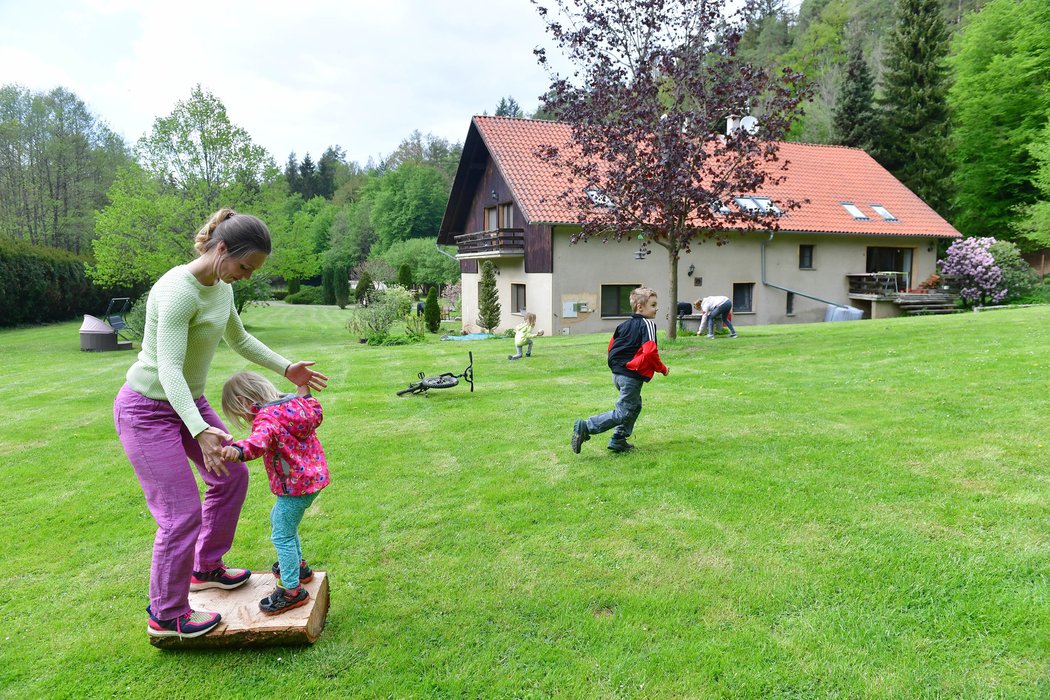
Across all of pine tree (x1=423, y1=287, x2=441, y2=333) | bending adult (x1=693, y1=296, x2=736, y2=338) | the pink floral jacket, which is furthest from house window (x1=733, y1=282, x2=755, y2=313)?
the pink floral jacket

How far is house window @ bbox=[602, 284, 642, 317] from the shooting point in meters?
24.2

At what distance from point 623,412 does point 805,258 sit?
2370 cm

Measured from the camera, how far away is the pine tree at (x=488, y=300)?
85.0 feet

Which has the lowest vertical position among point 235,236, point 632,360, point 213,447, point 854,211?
point 213,447

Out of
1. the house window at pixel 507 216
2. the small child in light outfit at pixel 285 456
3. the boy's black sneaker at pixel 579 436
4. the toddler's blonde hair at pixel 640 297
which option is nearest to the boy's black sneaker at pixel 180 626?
the small child in light outfit at pixel 285 456

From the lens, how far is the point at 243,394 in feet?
10.7

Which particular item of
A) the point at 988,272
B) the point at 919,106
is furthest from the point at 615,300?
the point at 919,106

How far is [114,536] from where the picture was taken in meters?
4.72

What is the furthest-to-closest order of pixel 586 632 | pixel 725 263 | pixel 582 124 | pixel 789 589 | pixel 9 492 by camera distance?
pixel 725 263
pixel 582 124
pixel 9 492
pixel 789 589
pixel 586 632

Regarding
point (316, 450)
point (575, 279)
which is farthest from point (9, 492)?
point (575, 279)

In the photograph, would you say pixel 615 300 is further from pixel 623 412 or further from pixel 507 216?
pixel 623 412

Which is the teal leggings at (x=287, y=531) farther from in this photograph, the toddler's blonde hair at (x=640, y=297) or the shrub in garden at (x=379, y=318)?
the shrub in garden at (x=379, y=318)

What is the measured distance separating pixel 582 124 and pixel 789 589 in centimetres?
1181

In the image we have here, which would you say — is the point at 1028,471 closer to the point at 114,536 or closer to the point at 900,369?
the point at 900,369
